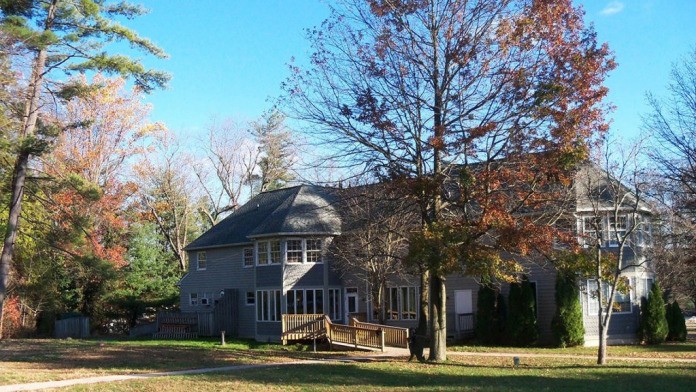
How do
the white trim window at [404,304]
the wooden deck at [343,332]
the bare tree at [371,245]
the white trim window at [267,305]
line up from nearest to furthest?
1. the wooden deck at [343,332]
2. the bare tree at [371,245]
3. the white trim window at [404,304]
4. the white trim window at [267,305]

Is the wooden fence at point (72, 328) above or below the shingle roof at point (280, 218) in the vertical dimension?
below

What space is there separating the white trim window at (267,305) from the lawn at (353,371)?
7.73 m

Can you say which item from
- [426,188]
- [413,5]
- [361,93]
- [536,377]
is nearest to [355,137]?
[361,93]

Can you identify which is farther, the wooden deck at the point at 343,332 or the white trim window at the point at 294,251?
the white trim window at the point at 294,251

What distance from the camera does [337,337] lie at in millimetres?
28172

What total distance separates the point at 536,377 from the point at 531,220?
14.5ft

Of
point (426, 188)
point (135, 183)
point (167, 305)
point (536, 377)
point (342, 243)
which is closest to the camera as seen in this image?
point (536, 377)

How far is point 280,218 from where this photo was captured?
114 feet

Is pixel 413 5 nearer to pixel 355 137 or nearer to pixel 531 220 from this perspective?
pixel 355 137

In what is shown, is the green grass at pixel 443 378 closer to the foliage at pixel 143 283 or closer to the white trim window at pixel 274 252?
the white trim window at pixel 274 252

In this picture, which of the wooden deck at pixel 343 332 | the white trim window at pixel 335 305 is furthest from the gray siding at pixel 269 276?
the wooden deck at pixel 343 332

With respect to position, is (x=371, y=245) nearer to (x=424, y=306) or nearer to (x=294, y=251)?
(x=294, y=251)

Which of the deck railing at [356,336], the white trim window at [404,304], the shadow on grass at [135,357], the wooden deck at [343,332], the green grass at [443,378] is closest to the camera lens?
the green grass at [443,378]

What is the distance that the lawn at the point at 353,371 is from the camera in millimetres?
15586
